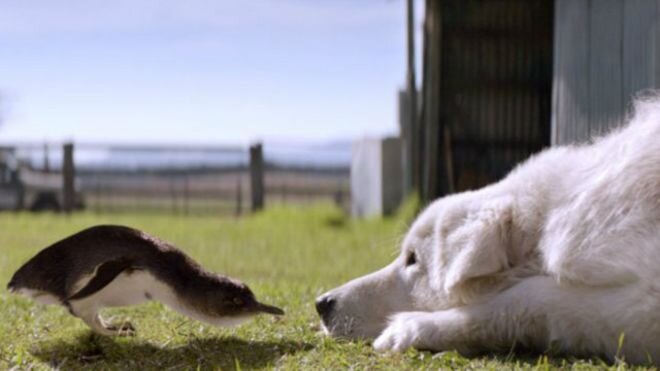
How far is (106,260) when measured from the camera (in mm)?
4043

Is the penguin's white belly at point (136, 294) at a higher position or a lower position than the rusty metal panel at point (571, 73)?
lower

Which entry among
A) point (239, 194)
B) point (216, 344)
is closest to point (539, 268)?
point (216, 344)

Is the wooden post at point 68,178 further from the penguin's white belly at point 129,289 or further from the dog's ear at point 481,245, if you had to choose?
the dog's ear at point 481,245

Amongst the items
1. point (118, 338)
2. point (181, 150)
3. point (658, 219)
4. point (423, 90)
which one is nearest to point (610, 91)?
point (658, 219)

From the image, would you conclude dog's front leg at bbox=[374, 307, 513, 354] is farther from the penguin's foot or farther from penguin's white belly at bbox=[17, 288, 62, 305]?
penguin's white belly at bbox=[17, 288, 62, 305]

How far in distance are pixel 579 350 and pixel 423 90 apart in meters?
9.40

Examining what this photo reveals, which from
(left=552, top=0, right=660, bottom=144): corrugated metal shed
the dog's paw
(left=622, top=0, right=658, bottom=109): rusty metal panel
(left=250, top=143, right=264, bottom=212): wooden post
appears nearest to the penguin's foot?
the dog's paw

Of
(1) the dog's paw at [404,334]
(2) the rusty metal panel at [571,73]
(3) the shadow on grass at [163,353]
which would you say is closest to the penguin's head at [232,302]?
(3) the shadow on grass at [163,353]

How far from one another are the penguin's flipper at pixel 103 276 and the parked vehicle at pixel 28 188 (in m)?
17.8

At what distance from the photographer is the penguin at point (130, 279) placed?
408 cm

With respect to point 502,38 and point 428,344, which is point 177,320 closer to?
point 428,344

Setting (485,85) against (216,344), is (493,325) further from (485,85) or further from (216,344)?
(485,85)

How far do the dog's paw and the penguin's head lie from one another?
0.54m

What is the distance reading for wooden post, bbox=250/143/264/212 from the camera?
20.1 meters
